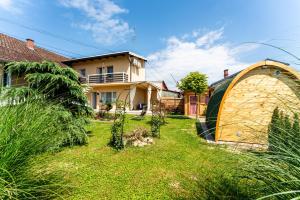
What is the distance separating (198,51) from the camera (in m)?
2.94

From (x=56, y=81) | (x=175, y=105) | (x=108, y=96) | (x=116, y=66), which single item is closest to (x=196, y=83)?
(x=175, y=105)

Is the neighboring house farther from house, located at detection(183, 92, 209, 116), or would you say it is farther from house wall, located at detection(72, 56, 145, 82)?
house, located at detection(183, 92, 209, 116)

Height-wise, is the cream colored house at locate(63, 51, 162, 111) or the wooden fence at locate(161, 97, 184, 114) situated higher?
the cream colored house at locate(63, 51, 162, 111)

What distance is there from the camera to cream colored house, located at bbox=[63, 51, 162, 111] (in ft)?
74.4

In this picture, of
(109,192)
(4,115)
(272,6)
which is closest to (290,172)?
(272,6)

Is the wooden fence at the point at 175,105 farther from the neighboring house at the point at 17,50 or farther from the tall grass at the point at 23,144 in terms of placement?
the tall grass at the point at 23,144

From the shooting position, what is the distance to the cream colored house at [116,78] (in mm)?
22672

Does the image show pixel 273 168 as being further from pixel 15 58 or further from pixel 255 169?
pixel 15 58

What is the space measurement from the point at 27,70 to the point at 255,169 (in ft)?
26.3

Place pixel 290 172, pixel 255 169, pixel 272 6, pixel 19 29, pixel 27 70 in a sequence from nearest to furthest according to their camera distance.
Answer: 1. pixel 290 172
2. pixel 255 169
3. pixel 272 6
4. pixel 27 70
5. pixel 19 29

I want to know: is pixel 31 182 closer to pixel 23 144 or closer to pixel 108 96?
pixel 23 144

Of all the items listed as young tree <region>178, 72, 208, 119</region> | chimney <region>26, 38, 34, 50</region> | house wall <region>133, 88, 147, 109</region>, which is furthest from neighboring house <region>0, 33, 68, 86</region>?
young tree <region>178, 72, 208, 119</region>

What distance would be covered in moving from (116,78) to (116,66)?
168 cm

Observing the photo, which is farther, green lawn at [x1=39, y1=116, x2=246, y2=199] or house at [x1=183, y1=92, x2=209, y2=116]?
house at [x1=183, y1=92, x2=209, y2=116]
